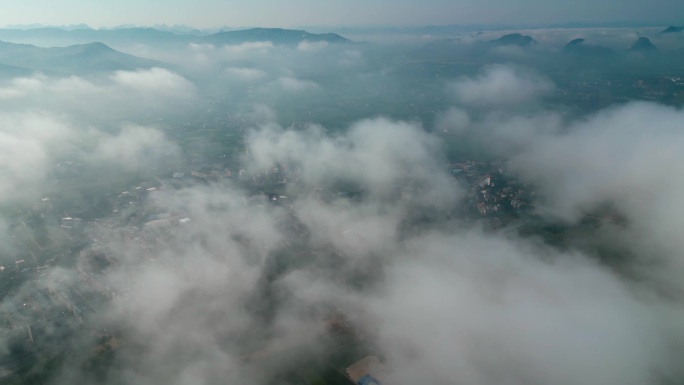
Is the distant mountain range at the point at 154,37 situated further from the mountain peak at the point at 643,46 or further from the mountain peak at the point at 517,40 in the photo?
the mountain peak at the point at 643,46

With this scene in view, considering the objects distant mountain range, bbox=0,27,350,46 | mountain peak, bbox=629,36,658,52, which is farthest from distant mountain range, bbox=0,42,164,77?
mountain peak, bbox=629,36,658,52

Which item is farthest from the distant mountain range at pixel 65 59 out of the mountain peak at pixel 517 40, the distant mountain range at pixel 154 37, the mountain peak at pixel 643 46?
the mountain peak at pixel 643 46

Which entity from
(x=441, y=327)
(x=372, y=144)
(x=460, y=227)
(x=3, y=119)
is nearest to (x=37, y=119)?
(x=3, y=119)

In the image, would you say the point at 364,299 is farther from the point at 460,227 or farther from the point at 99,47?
the point at 99,47

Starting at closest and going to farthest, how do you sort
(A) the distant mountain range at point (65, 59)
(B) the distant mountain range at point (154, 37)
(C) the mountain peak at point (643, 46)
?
(A) the distant mountain range at point (65, 59) → (C) the mountain peak at point (643, 46) → (B) the distant mountain range at point (154, 37)

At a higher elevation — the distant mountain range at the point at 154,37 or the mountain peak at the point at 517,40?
the mountain peak at the point at 517,40

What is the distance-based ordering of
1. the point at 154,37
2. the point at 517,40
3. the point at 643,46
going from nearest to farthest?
the point at 643,46
the point at 517,40
the point at 154,37

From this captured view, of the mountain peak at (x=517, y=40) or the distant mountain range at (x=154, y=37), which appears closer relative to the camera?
the mountain peak at (x=517, y=40)

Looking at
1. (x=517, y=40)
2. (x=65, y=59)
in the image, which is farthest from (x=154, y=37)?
(x=517, y=40)

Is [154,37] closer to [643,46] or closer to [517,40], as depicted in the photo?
[517,40]

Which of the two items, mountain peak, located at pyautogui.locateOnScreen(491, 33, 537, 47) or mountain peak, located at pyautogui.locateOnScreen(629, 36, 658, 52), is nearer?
mountain peak, located at pyautogui.locateOnScreen(629, 36, 658, 52)

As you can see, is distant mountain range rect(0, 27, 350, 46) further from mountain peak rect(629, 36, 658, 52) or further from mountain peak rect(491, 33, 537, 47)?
mountain peak rect(629, 36, 658, 52)
